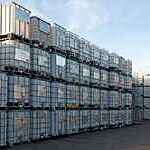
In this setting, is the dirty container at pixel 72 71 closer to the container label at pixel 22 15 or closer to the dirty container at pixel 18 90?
the dirty container at pixel 18 90

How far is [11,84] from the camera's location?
51.5ft

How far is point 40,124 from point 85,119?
5396mm

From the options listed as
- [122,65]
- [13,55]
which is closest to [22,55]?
[13,55]

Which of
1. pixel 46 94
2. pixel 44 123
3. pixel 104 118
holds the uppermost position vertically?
pixel 46 94

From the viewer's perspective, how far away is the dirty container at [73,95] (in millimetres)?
20594

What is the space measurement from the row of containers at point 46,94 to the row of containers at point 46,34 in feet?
5.23

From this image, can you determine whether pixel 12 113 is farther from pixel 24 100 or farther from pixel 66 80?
pixel 66 80

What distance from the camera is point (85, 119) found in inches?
882

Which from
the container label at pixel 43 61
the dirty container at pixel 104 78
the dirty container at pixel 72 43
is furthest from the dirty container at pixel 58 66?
the dirty container at pixel 104 78

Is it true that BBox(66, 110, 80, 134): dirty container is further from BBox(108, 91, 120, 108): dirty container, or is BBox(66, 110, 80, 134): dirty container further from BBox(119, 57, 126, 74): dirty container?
BBox(119, 57, 126, 74): dirty container

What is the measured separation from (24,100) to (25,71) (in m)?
1.37

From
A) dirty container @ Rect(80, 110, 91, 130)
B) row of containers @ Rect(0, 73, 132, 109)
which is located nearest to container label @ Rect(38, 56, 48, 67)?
row of containers @ Rect(0, 73, 132, 109)

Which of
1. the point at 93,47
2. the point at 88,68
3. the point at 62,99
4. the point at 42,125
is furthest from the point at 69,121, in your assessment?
the point at 93,47

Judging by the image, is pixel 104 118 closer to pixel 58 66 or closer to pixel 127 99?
pixel 127 99
